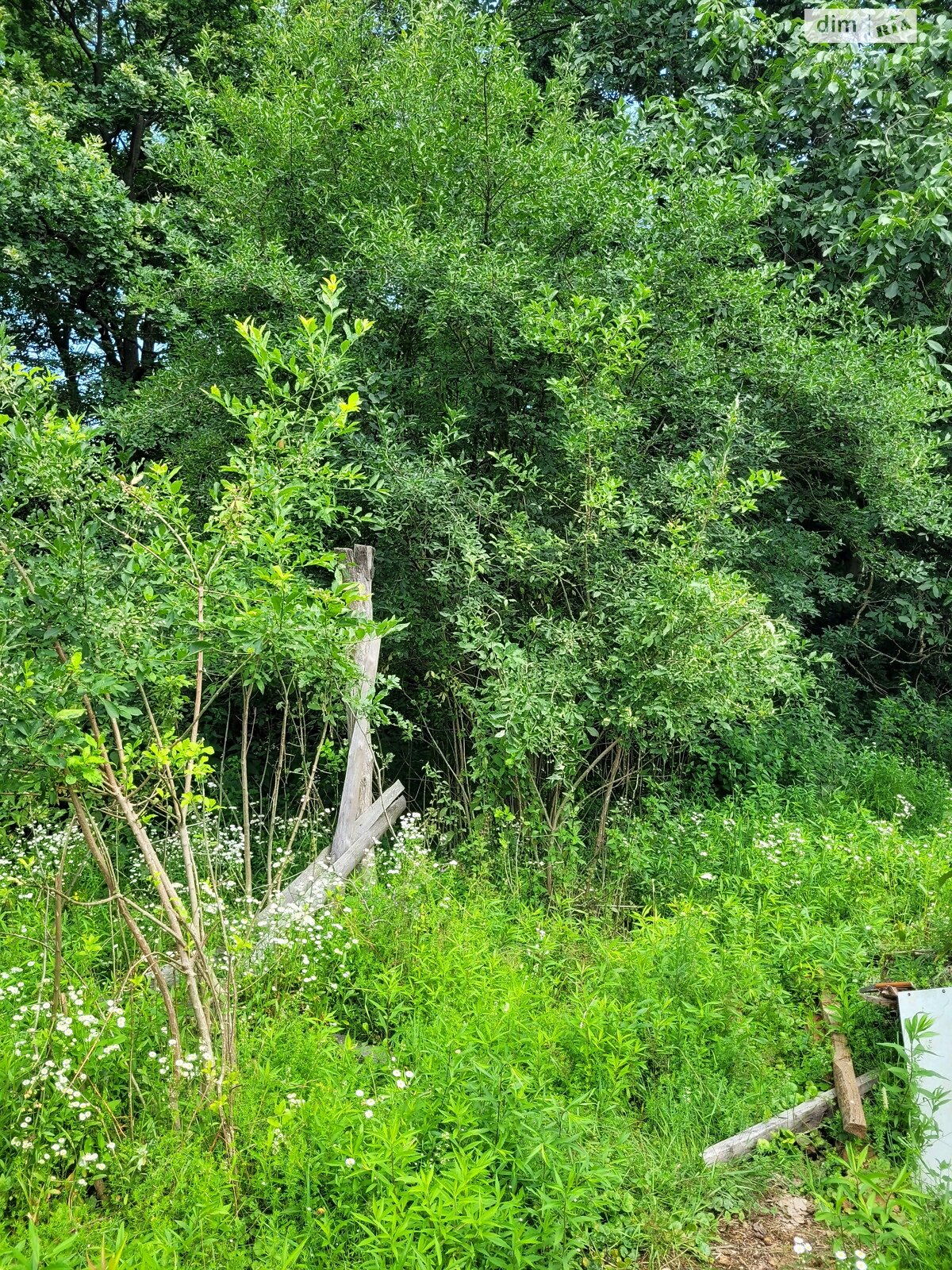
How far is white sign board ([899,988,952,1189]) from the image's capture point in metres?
3.35

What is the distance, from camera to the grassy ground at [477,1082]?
2.62 m

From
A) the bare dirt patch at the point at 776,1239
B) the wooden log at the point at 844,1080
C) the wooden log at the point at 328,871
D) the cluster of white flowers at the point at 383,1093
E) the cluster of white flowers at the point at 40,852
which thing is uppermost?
the cluster of white flowers at the point at 40,852

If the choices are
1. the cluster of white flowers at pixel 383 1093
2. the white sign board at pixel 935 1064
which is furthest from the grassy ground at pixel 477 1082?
the white sign board at pixel 935 1064

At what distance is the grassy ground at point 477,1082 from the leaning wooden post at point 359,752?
1.12 ft

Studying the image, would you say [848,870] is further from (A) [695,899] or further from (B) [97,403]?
(B) [97,403]

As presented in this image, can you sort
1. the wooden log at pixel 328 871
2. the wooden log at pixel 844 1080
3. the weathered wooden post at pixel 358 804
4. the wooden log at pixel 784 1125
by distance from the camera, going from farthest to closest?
the weathered wooden post at pixel 358 804 → the wooden log at pixel 328 871 → the wooden log at pixel 844 1080 → the wooden log at pixel 784 1125

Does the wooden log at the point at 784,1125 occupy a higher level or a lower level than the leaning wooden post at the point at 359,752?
lower

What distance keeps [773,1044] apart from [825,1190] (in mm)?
605

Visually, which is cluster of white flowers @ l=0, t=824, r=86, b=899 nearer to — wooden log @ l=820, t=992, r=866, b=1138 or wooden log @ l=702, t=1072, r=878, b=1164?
wooden log @ l=702, t=1072, r=878, b=1164

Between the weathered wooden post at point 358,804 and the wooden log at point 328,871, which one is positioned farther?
the weathered wooden post at point 358,804

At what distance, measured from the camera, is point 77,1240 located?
2443 millimetres

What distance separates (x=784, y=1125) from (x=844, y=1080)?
0.37 m

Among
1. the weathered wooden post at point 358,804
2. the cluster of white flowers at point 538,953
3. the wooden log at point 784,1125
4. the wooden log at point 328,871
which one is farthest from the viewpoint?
the weathered wooden post at point 358,804

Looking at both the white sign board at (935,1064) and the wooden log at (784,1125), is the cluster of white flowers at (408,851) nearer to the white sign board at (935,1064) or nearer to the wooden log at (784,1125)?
the wooden log at (784,1125)
